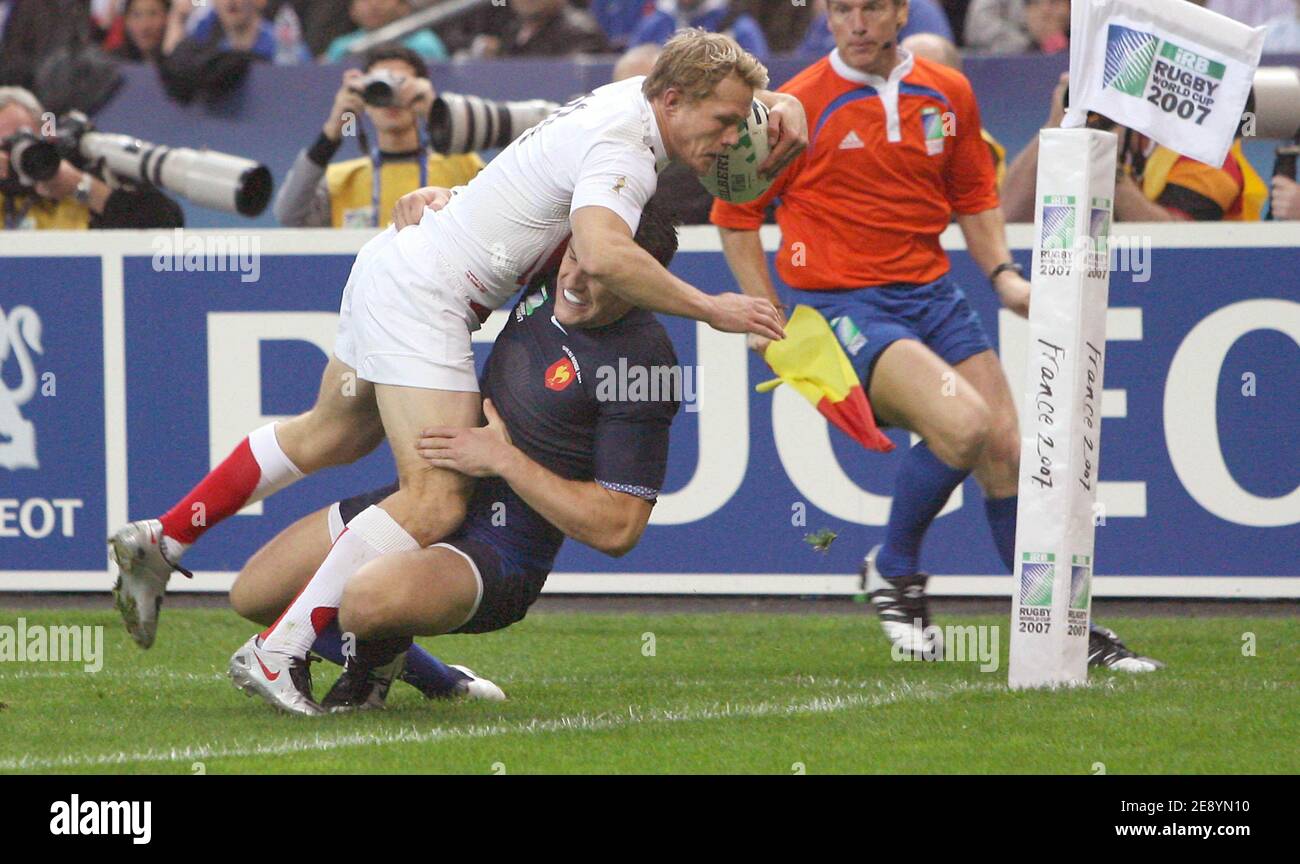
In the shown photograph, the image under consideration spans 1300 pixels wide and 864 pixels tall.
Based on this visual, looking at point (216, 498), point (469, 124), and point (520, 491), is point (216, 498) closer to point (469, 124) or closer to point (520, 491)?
point (520, 491)

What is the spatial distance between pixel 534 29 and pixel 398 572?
19.8 ft

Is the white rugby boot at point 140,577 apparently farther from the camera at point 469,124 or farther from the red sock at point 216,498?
the camera at point 469,124

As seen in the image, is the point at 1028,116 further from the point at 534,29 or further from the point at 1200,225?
the point at 534,29

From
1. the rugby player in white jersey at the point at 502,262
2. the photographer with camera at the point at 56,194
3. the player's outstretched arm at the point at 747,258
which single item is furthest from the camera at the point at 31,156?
the rugby player in white jersey at the point at 502,262

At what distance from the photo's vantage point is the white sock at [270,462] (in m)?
5.68

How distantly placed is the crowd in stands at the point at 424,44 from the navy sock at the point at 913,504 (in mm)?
1899

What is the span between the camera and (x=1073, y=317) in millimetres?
5309

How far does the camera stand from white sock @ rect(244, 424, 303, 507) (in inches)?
224

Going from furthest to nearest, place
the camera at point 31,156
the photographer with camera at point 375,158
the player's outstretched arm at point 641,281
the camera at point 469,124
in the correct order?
the camera at point 31,156 → the photographer with camera at point 375,158 → the camera at point 469,124 → the player's outstretched arm at point 641,281

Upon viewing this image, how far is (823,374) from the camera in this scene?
245 inches

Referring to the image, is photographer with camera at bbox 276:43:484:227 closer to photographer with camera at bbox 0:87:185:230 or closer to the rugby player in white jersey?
photographer with camera at bbox 0:87:185:230

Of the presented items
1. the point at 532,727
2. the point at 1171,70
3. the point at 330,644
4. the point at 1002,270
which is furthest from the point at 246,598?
the point at 1171,70

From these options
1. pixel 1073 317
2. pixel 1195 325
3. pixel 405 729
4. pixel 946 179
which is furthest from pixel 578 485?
pixel 1195 325

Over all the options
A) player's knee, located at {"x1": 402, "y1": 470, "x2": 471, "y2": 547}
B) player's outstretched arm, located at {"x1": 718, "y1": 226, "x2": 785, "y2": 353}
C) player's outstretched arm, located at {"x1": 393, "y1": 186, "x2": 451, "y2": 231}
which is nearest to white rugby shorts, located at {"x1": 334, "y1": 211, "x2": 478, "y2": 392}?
player's outstretched arm, located at {"x1": 393, "y1": 186, "x2": 451, "y2": 231}
